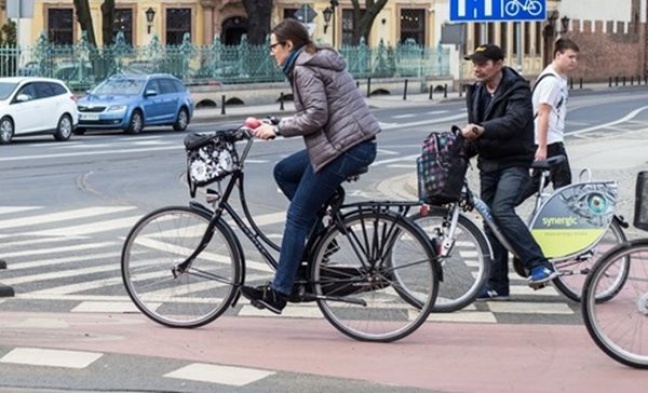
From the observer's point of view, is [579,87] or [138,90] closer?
[138,90]

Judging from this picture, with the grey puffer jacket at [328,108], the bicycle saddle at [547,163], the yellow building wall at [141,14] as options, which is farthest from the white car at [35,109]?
the yellow building wall at [141,14]

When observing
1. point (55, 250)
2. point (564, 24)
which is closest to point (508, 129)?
point (55, 250)

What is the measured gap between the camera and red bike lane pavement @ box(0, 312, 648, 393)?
7.60 m

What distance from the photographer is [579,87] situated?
274ft

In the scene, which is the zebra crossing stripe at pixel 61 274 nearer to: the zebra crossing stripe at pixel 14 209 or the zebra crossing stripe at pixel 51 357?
the zebra crossing stripe at pixel 51 357

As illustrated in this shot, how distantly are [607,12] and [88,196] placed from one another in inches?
3024

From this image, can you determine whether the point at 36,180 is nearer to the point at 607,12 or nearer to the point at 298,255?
the point at 298,255

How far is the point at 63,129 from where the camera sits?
34.6 meters

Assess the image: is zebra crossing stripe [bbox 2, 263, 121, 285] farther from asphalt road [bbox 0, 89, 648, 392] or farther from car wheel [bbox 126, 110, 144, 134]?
car wheel [bbox 126, 110, 144, 134]

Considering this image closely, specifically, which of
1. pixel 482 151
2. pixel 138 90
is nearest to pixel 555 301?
pixel 482 151

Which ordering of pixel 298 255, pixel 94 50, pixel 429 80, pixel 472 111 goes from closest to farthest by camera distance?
pixel 298 255
pixel 472 111
pixel 94 50
pixel 429 80

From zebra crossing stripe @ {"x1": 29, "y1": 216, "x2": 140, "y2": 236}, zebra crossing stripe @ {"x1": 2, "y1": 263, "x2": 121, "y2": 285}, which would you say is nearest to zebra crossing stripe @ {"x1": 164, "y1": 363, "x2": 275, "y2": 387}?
zebra crossing stripe @ {"x1": 2, "y1": 263, "x2": 121, "y2": 285}

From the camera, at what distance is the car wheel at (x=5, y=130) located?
105ft

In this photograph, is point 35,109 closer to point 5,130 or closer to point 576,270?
point 5,130
